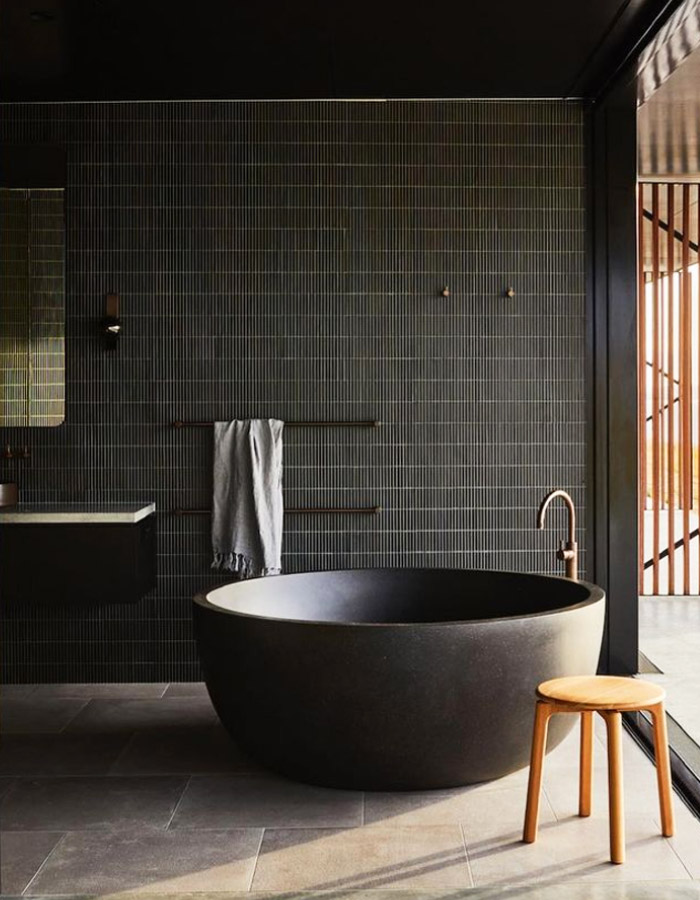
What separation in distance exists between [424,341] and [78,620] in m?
1.88

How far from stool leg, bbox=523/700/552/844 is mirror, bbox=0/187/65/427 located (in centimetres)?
257

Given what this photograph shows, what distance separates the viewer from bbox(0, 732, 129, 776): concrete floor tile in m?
3.30

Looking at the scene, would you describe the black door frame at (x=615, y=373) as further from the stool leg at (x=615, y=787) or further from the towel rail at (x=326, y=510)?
the stool leg at (x=615, y=787)

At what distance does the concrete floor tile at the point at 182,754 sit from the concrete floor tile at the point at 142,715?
81 mm

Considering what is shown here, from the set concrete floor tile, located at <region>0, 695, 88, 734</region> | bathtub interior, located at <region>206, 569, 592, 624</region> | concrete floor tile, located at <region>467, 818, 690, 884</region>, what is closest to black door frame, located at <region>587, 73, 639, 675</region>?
bathtub interior, located at <region>206, 569, 592, 624</region>

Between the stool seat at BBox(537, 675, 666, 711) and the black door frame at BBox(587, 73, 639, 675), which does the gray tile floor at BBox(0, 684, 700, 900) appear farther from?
the black door frame at BBox(587, 73, 639, 675)

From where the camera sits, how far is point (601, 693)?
8.50ft

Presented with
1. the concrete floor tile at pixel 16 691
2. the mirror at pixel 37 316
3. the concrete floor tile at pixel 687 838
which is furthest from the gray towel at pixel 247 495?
the concrete floor tile at pixel 687 838

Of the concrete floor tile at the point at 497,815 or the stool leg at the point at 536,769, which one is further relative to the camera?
the concrete floor tile at the point at 497,815

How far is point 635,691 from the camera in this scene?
260 centimetres

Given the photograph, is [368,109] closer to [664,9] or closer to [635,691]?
[664,9]

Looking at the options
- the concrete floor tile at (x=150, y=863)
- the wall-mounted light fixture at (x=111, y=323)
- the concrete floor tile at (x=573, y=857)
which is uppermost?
the wall-mounted light fixture at (x=111, y=323)

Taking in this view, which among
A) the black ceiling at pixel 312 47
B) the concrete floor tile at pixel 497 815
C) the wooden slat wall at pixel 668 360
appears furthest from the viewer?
the wooden slat wall at pixel 668 360

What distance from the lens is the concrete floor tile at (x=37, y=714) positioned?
147 inches
